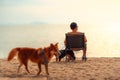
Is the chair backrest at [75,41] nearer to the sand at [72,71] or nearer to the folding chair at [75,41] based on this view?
the folding chair at [75,41]

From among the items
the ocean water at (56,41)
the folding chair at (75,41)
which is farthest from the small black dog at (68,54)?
Answer: the ocean water at (56,41)

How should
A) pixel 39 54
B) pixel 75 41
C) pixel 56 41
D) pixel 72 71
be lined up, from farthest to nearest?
pixel 56 41 < pixel 75 41 < pixel 72 71 < pixel 39 54

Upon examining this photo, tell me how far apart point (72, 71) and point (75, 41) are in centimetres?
247

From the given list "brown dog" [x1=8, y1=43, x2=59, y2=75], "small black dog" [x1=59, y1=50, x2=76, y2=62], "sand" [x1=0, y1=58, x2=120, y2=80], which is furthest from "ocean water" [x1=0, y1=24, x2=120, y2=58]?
"brown dog" [x1=8, y1=43, x2=59, y2=75]

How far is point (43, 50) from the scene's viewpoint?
14.5 metres

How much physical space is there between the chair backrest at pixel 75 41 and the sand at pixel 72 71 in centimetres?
50

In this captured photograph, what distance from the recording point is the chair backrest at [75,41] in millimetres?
17484

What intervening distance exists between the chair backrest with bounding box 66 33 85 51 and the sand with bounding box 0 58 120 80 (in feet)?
1.65

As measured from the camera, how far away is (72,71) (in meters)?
15.2

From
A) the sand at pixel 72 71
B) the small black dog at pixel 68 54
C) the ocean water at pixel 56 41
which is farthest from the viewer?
the ocean water at pixel 56 41

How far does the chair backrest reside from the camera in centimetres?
1748

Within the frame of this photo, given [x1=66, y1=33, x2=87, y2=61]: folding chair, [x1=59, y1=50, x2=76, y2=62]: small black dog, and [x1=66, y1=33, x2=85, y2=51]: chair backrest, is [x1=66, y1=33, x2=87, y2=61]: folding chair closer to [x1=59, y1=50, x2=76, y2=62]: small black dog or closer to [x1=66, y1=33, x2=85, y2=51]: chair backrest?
[x1=66, y1=33, x2=85, y2=51]: chair backrest

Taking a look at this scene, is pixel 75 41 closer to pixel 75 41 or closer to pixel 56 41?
pixel 75 41

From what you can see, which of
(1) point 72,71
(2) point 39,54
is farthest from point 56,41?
(2) point 39,54
